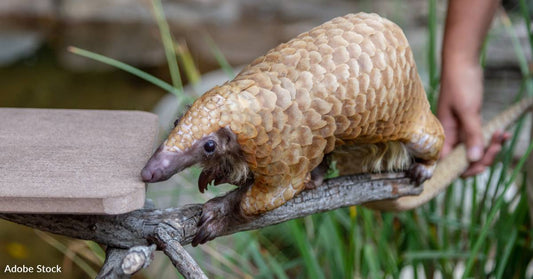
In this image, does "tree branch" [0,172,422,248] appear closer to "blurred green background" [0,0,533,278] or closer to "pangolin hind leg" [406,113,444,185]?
"pangolin hind leg" [406,113,444,185]

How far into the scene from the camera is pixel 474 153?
1.23 meters

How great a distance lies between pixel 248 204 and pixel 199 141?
5.1 inches

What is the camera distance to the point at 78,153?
0.80m

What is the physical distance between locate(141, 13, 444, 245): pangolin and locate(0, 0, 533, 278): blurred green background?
379 mm

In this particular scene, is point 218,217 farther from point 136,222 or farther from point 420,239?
point 420,239

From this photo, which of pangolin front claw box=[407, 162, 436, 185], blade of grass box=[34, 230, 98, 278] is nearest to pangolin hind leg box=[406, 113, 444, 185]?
pangolin front claw box=[407, 162, 436, 185]

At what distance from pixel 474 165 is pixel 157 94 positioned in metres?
2.67

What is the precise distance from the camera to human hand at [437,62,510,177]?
1.23m

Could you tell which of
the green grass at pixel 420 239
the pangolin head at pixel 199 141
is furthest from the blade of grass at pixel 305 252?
the pangolin head at pixel 199 141

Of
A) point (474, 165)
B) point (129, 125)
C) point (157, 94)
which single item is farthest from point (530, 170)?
point (157, 94)

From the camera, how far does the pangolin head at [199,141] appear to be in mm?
708

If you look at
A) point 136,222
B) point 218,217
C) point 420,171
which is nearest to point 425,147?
point 420,171

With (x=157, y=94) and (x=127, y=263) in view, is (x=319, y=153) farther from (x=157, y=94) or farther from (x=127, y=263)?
(x=157, y=94)

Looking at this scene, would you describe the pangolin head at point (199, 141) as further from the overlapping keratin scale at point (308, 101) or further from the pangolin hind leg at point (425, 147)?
the pangolin hind leg at point (425, 147)
